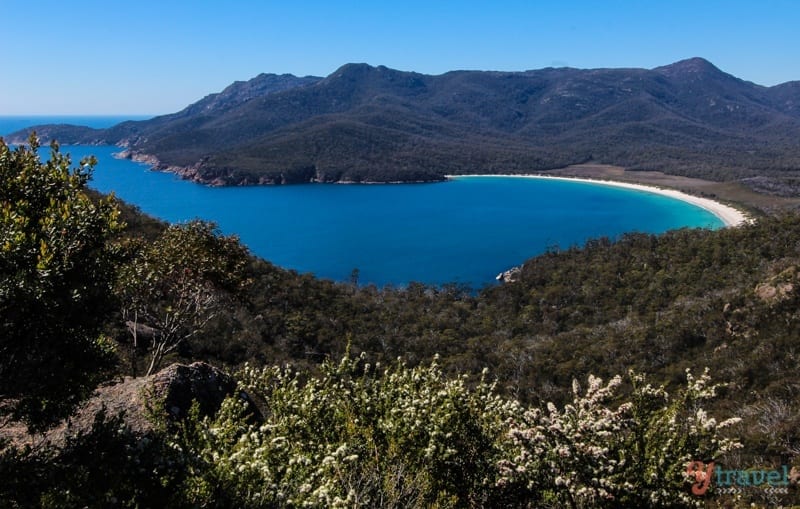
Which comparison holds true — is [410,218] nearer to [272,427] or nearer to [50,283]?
[272,427]

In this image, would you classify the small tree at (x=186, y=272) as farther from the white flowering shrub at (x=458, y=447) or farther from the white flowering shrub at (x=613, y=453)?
the white flowering shrub at (x=613, y=453)

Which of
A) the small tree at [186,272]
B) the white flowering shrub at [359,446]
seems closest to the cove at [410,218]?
the small tree at [186,272]

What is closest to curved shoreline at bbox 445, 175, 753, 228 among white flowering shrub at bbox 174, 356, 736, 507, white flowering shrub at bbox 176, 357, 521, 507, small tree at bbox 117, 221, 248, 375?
small tree at bbox 117, 221, 248, 375

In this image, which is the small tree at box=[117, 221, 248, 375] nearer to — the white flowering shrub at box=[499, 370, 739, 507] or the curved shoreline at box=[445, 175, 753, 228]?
the white flowering shrub at box=[499, 370, 739, 507]

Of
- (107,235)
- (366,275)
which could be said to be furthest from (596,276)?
(107,235)

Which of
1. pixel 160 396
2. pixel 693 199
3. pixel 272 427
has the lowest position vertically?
pixel 693 199

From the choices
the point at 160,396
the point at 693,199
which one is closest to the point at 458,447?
the point at 160,396

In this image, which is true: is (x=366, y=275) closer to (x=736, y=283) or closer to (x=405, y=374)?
(x=736, y=283)
